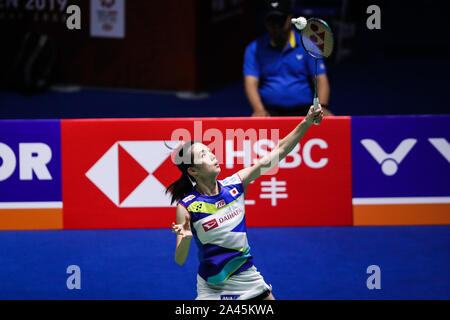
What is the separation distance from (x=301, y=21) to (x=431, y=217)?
149 inches

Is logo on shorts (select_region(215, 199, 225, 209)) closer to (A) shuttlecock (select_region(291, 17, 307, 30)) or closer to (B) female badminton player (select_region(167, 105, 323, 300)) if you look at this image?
(B) female badminton player (select_region(167, 105, 323, 300))

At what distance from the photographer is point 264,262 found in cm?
749

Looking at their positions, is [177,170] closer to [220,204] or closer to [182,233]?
[220,204]

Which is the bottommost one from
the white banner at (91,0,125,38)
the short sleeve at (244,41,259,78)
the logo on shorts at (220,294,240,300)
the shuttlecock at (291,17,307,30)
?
the logo on shorts at (220,294,240,300)

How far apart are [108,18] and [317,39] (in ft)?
27.1

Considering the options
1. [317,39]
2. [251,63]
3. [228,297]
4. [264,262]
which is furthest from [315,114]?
[251,63]

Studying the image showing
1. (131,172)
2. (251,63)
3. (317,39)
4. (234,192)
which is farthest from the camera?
(251,63)

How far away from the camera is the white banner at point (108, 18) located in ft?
42.5

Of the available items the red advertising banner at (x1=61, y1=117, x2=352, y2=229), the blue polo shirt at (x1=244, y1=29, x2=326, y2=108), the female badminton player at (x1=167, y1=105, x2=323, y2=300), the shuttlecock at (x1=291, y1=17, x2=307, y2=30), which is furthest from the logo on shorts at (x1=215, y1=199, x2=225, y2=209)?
the blue polo shirt at (x1=244, y1=29, x2=326, y2=108)

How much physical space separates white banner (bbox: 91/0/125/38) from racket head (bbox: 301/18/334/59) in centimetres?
801

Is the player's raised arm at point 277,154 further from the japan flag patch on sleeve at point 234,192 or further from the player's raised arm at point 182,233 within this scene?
the player's raised arm at point 182,233

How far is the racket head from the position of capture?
203 inches

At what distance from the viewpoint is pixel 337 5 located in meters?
15.6

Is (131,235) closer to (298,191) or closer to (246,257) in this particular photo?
(298,191)
